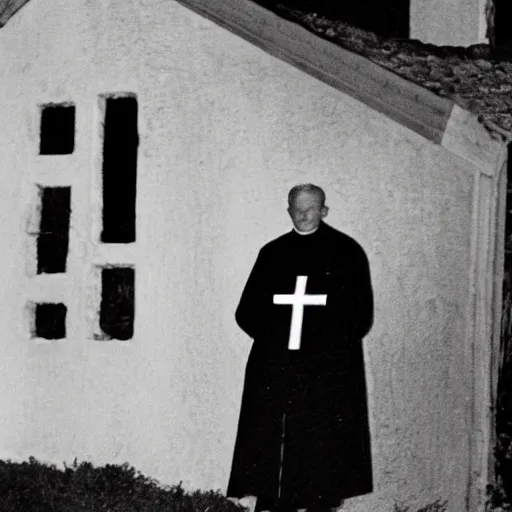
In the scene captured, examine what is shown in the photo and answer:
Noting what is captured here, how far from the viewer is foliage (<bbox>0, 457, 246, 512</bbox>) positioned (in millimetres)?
6355

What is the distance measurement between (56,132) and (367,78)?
6.36ft

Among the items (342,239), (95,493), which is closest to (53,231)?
(95,493)

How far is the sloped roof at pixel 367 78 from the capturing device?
6164mm

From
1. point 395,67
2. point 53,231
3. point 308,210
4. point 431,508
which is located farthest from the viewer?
point 53,231

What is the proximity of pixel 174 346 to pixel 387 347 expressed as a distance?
1.19 meters

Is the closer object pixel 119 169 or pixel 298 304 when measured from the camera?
pixel 298 304

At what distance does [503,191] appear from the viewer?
6.36 metres

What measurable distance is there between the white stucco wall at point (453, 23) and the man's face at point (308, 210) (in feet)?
5.69

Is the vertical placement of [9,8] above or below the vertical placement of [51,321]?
above

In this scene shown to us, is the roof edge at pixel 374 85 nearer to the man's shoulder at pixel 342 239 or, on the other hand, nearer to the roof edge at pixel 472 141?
the roof edge at pixel 472 141

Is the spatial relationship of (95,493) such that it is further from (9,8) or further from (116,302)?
(9,8)

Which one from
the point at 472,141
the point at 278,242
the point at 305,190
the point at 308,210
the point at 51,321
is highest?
the point at 472,141

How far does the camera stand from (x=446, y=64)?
6.61 metres

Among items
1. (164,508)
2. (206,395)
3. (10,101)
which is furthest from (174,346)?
(10,101)
